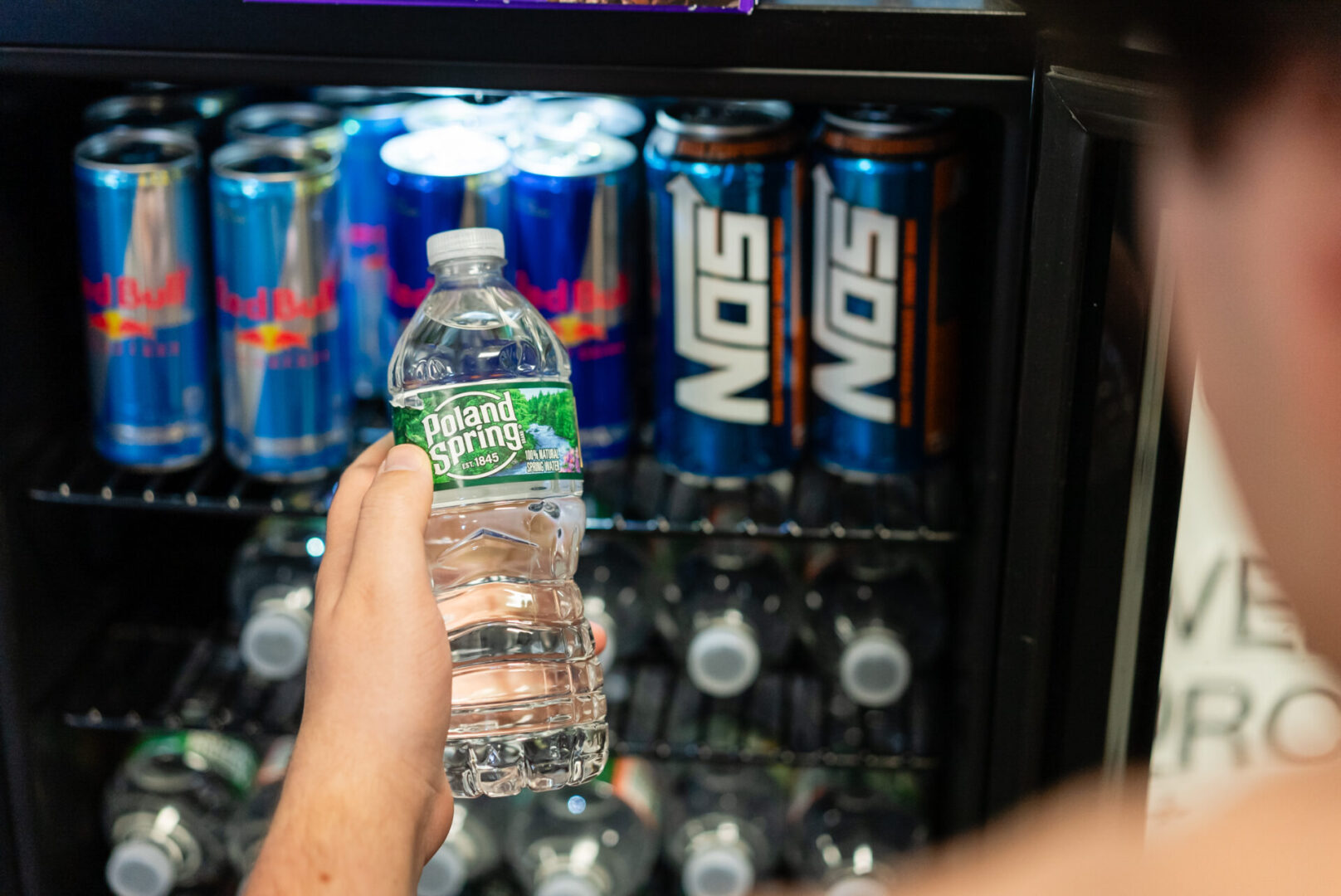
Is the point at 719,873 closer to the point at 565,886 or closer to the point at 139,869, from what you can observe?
the point at 565,886

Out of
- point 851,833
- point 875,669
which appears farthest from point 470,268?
point 851,833

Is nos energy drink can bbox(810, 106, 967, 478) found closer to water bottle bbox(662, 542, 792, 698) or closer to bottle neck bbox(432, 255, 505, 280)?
water bottle bbox(662, 542, 792, 698)

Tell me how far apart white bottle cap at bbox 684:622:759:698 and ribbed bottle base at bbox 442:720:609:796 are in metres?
0.20

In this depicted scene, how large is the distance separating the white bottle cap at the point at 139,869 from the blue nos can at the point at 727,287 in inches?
28.5

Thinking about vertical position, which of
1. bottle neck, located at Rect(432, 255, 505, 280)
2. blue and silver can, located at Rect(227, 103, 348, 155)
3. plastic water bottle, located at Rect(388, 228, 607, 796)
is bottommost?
plastic water bottle, located at Rect(388, 228, 607, 796)

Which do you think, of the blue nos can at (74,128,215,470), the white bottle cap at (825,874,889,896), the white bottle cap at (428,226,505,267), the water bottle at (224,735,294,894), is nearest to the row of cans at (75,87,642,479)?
the blue nos can at (74,128,215,470)

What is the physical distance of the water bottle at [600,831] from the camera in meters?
1.54

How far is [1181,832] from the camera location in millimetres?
560

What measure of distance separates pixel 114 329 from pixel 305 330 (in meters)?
0.19

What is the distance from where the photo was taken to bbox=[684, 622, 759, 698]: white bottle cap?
1400mm

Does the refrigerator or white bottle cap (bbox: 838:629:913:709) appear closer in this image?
the refrigerator

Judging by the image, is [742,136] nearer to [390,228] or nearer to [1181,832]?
[390,228]

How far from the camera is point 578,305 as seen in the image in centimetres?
132

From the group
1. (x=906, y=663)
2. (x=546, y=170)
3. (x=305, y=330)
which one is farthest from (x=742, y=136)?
(x=906, y=663)
